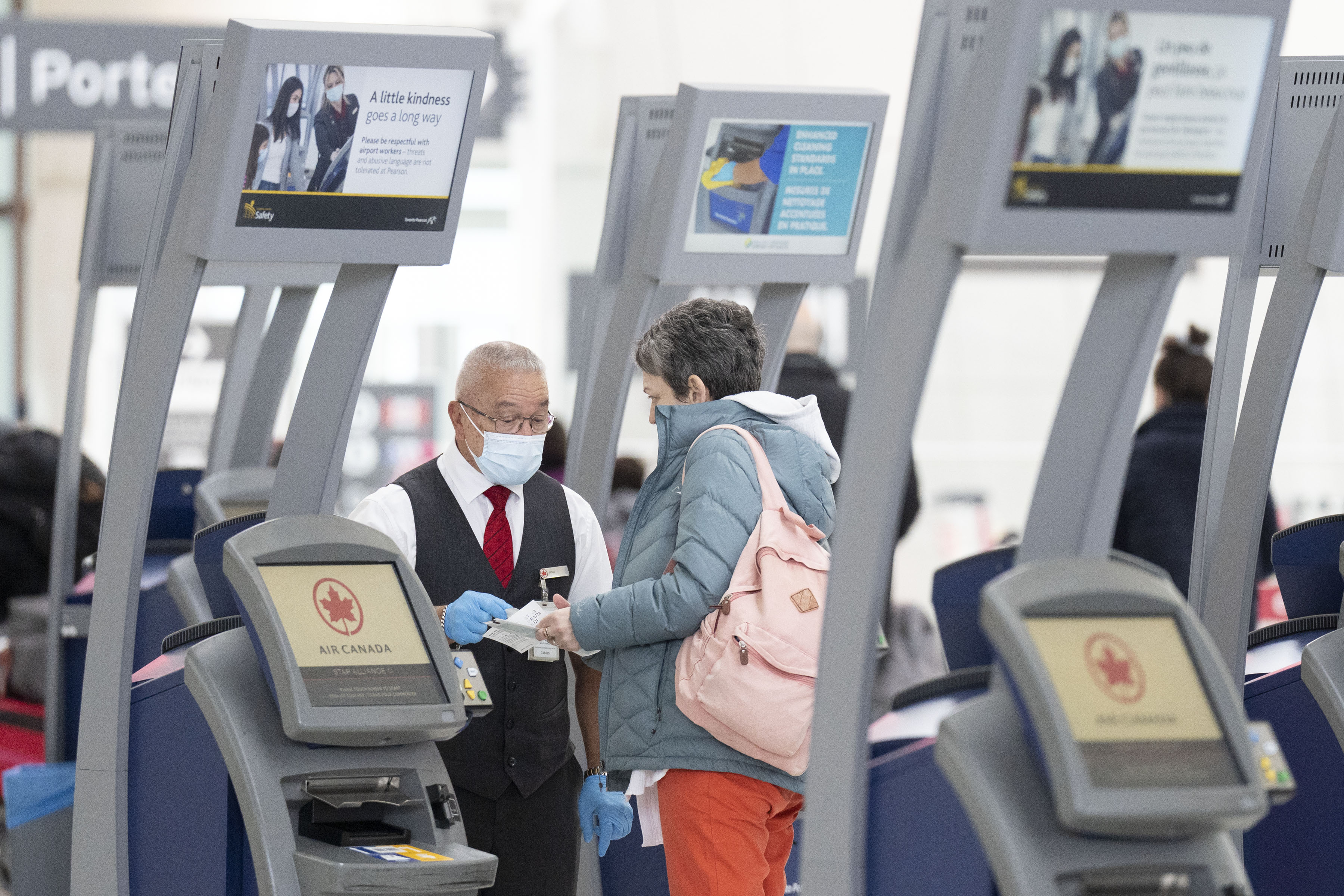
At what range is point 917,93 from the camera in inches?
94.8

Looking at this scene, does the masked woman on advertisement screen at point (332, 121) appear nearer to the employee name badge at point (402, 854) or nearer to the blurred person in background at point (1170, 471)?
the employee name badge at point (402, 854)

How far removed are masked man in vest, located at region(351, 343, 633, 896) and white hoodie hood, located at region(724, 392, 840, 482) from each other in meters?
0.45

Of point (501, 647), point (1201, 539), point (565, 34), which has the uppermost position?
point (565, 34)

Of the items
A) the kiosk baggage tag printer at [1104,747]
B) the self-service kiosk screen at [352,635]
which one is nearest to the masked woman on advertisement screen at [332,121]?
the self-service kiosk screen at [352,635]

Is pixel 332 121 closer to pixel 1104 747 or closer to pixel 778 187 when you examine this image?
pixel 778 187

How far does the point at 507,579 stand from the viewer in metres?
3.07

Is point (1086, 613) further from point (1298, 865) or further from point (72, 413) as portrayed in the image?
point (72, 413)

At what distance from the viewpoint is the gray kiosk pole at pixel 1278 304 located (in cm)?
323

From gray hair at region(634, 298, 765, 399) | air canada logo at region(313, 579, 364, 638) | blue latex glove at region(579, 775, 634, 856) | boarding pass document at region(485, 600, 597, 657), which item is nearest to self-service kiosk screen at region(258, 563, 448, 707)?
air canada logo at region(313, 579, 364, 638)

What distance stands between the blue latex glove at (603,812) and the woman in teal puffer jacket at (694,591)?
63 mm

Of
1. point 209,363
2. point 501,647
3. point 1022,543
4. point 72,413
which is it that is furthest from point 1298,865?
point 209,363

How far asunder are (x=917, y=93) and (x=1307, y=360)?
762 cm

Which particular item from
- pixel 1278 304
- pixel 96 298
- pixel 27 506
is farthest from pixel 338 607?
pixel 27 506

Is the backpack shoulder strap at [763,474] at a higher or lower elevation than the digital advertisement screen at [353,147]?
lower
